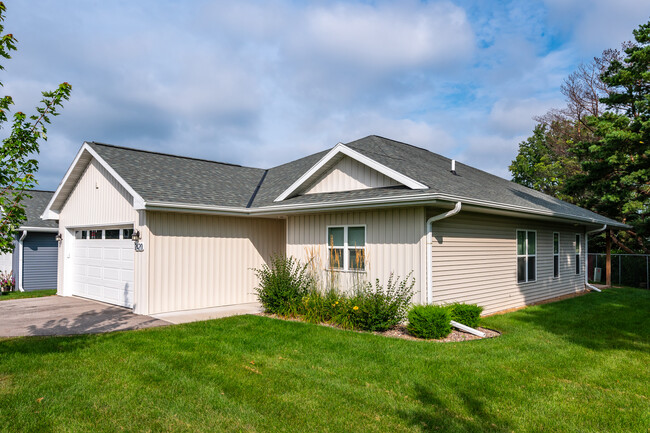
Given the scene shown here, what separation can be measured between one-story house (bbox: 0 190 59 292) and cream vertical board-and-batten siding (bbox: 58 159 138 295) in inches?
103

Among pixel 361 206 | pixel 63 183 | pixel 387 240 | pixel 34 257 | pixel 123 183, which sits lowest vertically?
pixel 34 257

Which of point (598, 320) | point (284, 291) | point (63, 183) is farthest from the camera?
point (63, 183)

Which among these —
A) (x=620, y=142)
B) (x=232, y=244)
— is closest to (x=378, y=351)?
(x=232, y=244)

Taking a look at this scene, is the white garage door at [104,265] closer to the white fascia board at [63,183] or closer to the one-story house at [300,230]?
the one-story house at [300,230]

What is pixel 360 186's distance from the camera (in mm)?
9594

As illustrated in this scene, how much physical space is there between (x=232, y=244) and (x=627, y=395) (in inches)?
354

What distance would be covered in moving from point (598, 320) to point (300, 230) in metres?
7.28

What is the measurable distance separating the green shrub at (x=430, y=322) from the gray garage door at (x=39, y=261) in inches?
595

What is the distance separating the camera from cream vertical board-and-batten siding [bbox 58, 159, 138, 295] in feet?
34.6

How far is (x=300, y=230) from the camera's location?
34.8ft

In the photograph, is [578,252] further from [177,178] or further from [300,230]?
[177,178]

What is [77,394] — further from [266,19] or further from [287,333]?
[266,19]

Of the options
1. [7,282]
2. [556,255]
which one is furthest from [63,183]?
[556,255]

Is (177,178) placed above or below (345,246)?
above
